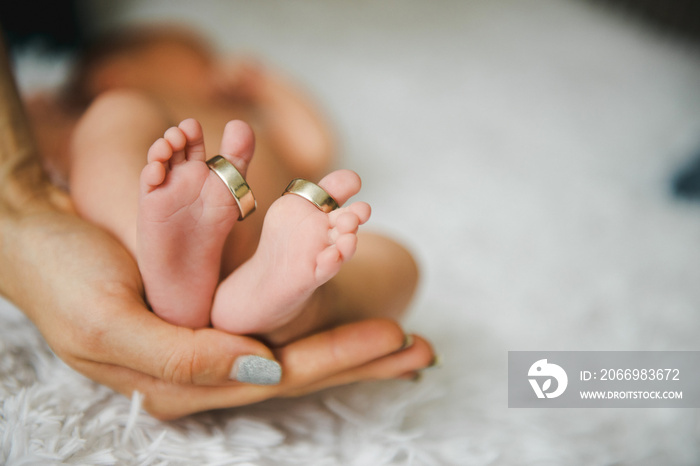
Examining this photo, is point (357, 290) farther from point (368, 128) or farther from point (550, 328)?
point (368, 128)

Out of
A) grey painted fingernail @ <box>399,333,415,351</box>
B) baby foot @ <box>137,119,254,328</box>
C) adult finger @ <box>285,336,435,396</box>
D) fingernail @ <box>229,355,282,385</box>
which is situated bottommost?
fingernail @ <box>229,355,282,385</box>

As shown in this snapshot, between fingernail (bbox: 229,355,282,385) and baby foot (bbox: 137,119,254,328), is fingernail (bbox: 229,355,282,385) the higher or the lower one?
the lower one

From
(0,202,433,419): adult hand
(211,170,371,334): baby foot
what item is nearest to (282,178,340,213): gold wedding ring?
(211,170,371,334): baby foot

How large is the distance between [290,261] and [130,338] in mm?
152

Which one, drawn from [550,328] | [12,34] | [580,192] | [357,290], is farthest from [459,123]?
[12,34]

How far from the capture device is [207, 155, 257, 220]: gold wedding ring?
1.44 ft

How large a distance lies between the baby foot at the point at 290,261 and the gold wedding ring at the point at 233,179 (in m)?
0.03

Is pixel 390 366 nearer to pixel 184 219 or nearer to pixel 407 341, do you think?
pixel 407 341

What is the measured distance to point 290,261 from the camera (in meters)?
0.41

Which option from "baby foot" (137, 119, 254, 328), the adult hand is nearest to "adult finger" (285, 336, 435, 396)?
the adult hand

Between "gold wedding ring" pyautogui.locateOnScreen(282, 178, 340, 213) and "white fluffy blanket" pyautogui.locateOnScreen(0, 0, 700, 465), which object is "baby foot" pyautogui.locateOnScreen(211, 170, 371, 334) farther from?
"white fluffy blanket" pyautogui.locateOnScreen(0, 0, 700, 465)

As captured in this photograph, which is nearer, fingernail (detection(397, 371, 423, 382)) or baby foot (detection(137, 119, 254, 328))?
baby foot (detection(137, 119, 254, 328))

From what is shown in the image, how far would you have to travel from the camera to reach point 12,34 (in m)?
1.13

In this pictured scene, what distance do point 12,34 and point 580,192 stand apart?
1.25 meters
